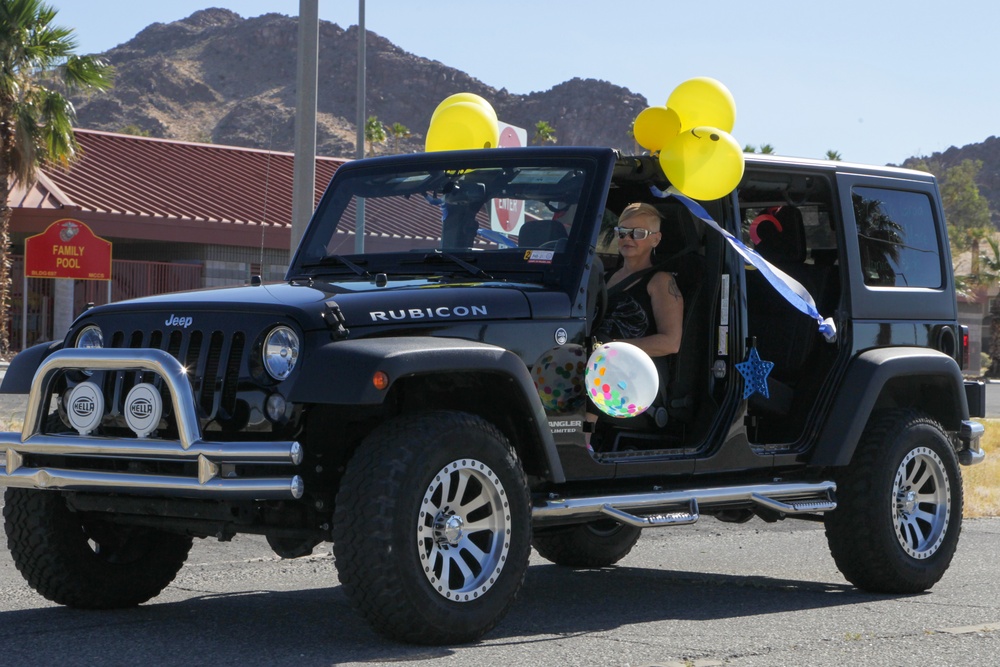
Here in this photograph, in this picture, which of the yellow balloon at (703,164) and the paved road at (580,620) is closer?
the paved road at (580,620)

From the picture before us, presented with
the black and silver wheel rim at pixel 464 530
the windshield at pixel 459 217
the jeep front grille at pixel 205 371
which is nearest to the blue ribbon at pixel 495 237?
the windshield at pixel 459 217

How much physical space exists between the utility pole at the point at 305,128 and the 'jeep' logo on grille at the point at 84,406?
8.11 metres

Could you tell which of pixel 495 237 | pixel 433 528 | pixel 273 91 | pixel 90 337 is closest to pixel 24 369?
pixel 90 337

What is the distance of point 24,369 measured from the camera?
19.9 feet

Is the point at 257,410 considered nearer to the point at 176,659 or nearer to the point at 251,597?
the point at 176,659

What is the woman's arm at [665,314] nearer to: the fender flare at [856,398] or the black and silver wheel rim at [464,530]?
the fender flare at [856,398]

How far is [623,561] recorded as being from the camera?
28.6 feet

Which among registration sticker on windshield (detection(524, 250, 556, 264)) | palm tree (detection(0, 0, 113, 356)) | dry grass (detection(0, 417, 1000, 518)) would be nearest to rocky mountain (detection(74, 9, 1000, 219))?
palm tree (detection(0, 0, 113, 356))

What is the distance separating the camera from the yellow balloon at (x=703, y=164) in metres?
6.78

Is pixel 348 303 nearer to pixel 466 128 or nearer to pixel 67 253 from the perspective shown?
pixel 466 128

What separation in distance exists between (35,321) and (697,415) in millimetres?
24363

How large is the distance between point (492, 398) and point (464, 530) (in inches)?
25.7

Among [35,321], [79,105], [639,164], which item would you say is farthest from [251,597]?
[79,105]

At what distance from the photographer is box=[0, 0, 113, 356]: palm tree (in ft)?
87.4
